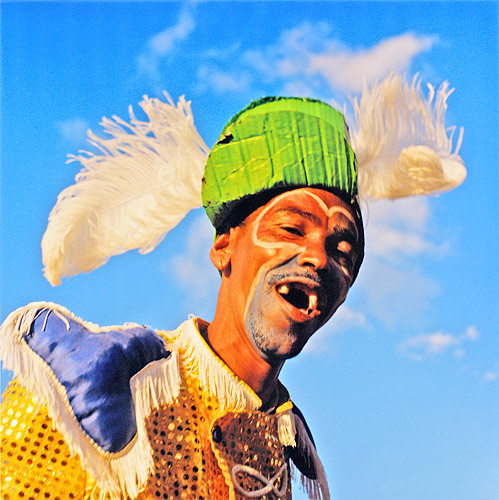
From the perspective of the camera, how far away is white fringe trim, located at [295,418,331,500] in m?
4.97

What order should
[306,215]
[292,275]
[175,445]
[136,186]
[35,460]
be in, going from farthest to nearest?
[136,186]
[306,215]
[292,275]
[175,445]
[35,460]

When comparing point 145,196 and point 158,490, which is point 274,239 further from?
point 158,490

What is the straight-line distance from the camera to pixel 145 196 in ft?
16.3

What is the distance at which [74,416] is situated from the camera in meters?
4.04

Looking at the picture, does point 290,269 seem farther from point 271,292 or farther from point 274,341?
point 274,341

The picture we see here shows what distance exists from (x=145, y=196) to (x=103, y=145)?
0.34 m

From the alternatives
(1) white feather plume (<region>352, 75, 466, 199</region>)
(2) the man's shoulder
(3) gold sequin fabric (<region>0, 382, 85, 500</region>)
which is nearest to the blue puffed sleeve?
(2) the man's shoulder

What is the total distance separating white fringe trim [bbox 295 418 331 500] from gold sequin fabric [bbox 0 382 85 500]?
1347 millimetres

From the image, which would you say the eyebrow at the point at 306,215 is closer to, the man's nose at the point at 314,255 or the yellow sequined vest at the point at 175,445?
the man's nose at the point at 314,255

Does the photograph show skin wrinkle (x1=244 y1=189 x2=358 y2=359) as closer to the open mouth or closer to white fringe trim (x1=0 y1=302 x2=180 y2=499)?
the open mouth

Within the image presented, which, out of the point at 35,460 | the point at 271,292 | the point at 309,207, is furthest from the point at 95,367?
the point at 309,207

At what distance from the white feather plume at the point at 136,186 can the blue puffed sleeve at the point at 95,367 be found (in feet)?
2.18

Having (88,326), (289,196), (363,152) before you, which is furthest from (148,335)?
(363,152)

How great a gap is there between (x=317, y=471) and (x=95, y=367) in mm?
1545
